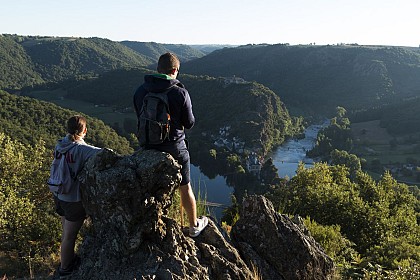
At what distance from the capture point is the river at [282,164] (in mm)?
82963

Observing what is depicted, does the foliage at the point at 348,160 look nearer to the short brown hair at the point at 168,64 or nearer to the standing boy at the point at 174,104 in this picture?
the standing boy at the point at 174,104

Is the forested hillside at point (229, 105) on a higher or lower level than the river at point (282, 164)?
higher

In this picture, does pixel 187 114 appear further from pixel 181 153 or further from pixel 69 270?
pixel 69 270

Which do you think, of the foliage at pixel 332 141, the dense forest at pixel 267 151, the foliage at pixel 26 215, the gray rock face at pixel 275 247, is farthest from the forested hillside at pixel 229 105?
the gray rock face at pixel 275 247

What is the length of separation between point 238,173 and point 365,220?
76.3 metres

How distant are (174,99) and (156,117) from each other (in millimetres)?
333

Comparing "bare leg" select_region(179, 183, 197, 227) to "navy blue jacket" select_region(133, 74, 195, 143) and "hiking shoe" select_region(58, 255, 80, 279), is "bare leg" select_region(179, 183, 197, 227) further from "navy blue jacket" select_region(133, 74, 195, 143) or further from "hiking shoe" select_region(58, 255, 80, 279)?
"hiking shoe" select_region(58, 255, 80, 279)

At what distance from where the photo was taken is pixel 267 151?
119688 millimetres

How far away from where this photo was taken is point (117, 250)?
4.29 m

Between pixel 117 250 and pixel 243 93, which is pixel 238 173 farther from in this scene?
pixel 117 250

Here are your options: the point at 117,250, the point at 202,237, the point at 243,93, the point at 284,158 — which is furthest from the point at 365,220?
the point at 243,93

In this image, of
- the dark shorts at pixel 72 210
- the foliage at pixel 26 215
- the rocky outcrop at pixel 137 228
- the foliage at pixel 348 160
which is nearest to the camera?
the rocky outcrop at pixel 137 228

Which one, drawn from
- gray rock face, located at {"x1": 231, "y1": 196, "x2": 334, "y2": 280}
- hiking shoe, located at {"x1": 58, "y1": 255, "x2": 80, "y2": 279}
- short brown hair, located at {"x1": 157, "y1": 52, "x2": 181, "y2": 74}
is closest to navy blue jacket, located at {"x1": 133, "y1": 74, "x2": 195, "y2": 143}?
short brown hair, located at {"x1": 157, "y1": 52, "x2": 181, "y2": 74}

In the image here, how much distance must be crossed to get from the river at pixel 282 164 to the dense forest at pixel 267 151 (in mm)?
3435
